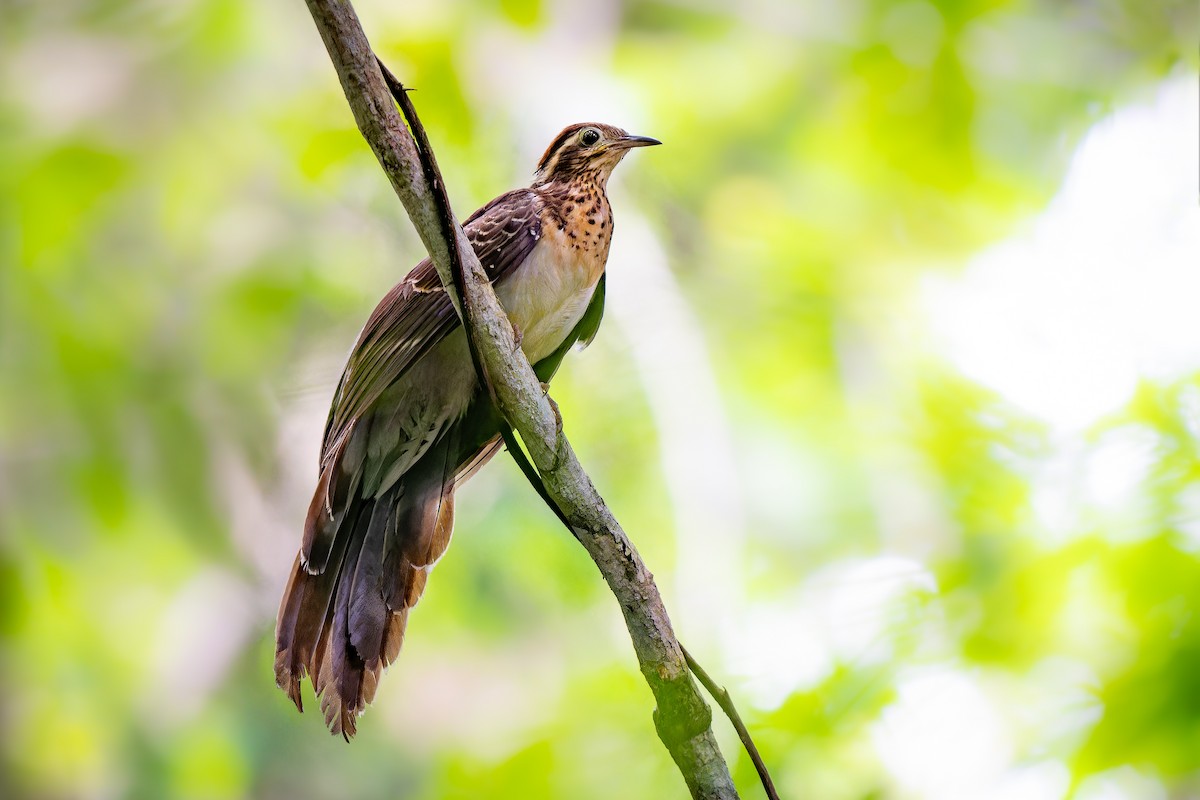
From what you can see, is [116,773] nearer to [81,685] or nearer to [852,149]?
[81,685]

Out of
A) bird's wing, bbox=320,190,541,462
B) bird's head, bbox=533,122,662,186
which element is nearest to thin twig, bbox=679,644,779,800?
bird's wing, bbox=320,190,541,462

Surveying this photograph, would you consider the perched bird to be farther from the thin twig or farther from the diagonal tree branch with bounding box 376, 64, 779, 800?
the thin twig

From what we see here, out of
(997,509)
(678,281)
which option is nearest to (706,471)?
(678,281)

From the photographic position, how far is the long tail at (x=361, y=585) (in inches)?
95.0

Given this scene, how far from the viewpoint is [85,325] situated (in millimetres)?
4762

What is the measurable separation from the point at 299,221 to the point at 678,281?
192cm

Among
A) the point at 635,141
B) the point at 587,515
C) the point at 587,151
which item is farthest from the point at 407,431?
the point at 635,141

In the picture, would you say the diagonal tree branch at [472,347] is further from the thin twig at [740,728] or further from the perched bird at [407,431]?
the perched bird at [407,431]

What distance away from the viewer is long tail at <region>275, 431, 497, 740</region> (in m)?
2.41

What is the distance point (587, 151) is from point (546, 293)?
665 millimetres

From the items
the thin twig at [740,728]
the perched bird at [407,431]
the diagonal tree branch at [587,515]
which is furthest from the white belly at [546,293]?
the thin twig at [740,728]

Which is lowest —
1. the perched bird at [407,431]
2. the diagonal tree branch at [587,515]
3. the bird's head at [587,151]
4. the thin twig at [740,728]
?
the thin twig at [740,728]

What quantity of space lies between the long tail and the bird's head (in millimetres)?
918

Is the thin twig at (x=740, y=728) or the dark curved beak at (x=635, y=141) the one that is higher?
the dark curved beak at (x=635, y=141)
